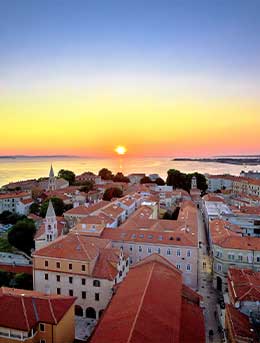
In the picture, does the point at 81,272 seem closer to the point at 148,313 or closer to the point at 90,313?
the point at 90,313

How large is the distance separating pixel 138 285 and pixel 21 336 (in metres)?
6.99

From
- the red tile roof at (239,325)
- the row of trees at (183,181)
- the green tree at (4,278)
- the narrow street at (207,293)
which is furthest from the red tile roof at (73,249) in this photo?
the row of trees at (183,181)

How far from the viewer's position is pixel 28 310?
1609 centimetres

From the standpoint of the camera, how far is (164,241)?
2780cm

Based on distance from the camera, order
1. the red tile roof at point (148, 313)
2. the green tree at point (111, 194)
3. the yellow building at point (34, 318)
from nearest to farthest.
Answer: the red tile roof at point (148, 313)
the yellow building at point (34, 318)
the green tree at point (111, 194)

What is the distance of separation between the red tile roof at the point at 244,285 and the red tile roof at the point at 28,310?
10438 mm

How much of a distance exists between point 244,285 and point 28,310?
1347 centimetres

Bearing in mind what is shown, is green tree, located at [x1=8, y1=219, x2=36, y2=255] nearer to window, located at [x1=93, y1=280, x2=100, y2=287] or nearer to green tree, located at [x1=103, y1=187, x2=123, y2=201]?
window, located at [x1=93, y1=280, x2=100, y2=287]

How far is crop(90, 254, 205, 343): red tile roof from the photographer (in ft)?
44.3

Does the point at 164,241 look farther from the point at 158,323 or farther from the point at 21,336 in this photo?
the point at 21,336

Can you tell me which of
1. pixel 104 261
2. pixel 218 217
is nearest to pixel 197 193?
pixel 218 217

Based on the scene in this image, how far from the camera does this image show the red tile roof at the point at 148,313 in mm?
13500

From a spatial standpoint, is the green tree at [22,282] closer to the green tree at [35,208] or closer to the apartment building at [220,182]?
the green tree at [35,208]

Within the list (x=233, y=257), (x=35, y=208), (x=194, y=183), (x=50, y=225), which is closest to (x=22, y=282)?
(x=50, y=225)
